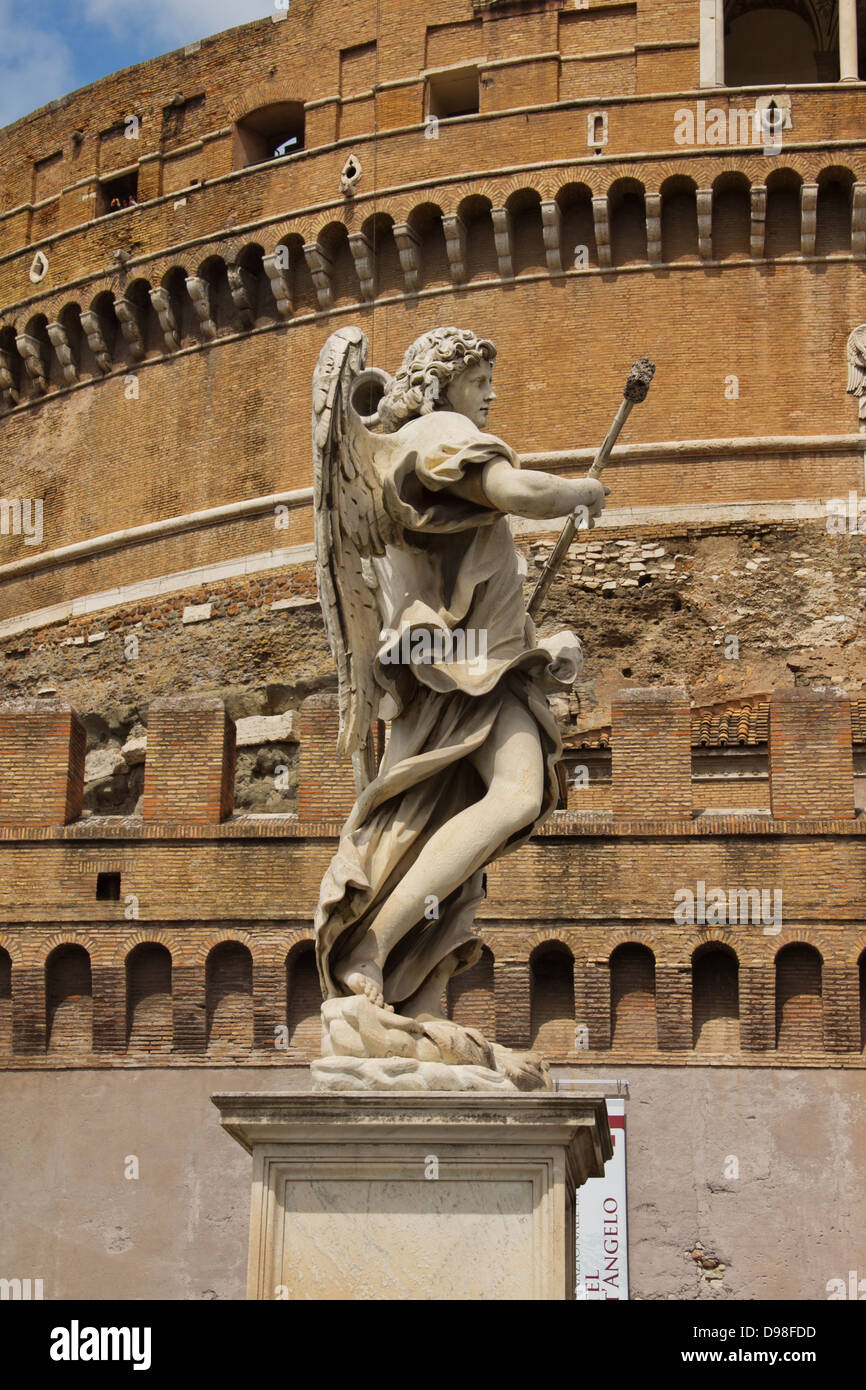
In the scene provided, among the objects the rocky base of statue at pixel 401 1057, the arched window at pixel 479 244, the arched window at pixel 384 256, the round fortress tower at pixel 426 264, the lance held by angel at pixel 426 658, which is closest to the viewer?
the rocky base of statue at pixel 401 1057

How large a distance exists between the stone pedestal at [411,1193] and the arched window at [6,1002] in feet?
35.3

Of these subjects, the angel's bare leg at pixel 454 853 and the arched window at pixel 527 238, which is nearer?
the angel's bare leg at pixel 454 853

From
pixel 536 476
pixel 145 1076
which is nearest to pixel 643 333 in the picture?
pixel 145 1076

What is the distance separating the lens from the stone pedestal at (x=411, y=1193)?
580 centimetres

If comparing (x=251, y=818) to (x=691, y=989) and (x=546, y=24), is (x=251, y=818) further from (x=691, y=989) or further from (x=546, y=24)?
(x=546, y=24)

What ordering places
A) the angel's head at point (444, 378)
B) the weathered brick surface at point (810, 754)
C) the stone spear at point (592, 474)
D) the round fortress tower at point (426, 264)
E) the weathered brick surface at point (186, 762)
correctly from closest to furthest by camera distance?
the angel's head at point (444, 378) < the stone spear at point (592, 474) < the weathered brick surface at point (810, 754) < the weathered brick surface at point (186, 762) < the round fortress tower at point (426, 264)

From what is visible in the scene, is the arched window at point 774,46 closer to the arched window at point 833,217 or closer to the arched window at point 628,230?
the arched window at point 833,217

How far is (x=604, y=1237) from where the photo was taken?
1449cm

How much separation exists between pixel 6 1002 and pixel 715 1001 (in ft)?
16.6

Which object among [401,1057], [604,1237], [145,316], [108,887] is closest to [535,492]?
[401,1057]

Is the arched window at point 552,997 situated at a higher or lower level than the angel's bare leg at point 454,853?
higher

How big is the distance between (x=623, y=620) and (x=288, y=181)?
7.05 meters

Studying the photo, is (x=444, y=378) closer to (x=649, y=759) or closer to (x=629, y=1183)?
(x=629, y=1183)

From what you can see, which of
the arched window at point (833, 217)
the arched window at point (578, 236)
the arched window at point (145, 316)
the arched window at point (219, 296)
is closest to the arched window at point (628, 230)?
the arched window at point (578, 236)
